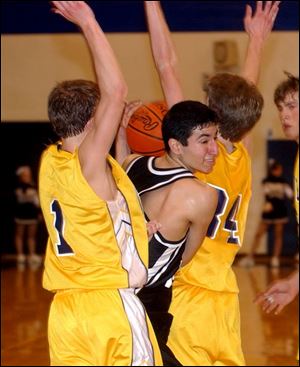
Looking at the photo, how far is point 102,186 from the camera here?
3.73 m

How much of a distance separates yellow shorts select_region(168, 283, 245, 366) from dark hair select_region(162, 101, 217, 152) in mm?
961

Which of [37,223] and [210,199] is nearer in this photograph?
[210,199]

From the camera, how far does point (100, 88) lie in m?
3.61

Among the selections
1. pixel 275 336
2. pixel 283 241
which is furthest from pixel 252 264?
pixel 275 336

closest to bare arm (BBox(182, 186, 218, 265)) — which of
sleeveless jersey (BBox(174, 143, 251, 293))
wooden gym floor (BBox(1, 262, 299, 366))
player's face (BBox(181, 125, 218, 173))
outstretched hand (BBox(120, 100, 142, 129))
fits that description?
player's face (BBox(181, 125, 218, 173))

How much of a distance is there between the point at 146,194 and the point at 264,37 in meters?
1.51

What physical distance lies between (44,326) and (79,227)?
590 centimetres

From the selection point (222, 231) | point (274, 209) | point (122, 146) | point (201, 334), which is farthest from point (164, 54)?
point (274, 209)

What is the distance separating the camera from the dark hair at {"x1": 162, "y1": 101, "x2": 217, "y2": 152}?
13.0 feet

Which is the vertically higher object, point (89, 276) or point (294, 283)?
point (89, 276)

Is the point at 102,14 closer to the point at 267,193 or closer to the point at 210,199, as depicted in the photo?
the point at 210,199

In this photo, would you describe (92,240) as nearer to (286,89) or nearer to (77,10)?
(77,10)

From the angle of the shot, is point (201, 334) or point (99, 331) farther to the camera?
point (201, 334)

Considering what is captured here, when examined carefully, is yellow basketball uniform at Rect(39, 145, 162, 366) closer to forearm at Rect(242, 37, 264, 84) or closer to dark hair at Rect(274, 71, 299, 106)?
dark hair at Rect(274, 71, 299, 106)
